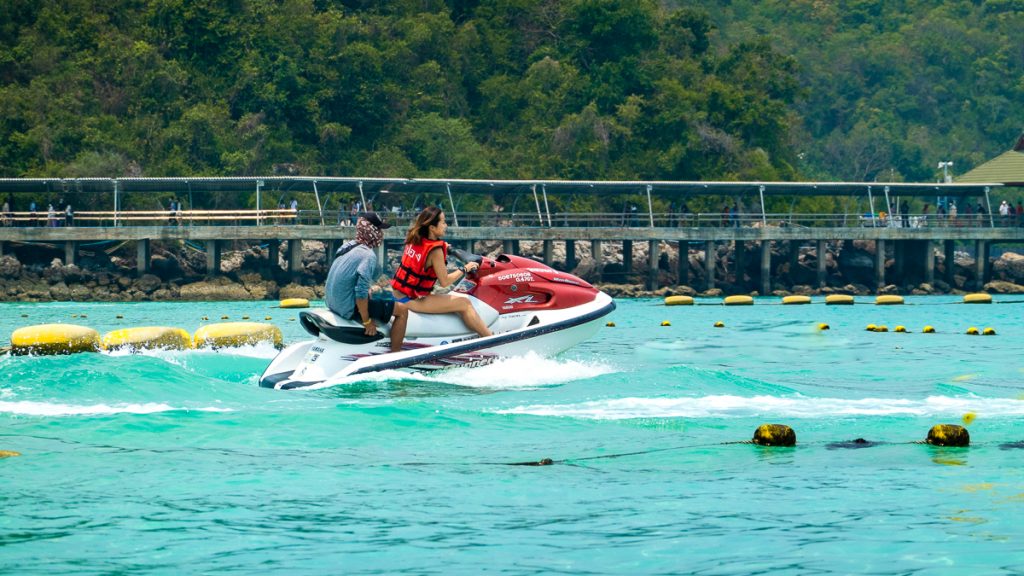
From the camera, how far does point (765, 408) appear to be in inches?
479

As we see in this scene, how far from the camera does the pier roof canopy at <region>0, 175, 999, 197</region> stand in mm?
43219

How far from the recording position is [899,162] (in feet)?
285

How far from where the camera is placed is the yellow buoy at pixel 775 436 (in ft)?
32.5

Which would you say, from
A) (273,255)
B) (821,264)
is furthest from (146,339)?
(821,264)

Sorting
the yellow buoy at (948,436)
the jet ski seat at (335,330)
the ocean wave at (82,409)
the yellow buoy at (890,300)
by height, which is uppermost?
the jet ski seat at (335,330)

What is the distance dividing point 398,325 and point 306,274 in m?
36.0

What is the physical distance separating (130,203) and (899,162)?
1951 inches

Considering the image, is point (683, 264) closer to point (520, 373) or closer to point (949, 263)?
point (949, 263)

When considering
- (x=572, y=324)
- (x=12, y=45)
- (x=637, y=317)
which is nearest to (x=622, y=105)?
(x=12, y=45)

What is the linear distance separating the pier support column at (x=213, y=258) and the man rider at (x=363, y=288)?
32.8 metres

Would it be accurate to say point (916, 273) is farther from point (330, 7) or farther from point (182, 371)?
point (182, 371)

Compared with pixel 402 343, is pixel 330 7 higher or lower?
higher

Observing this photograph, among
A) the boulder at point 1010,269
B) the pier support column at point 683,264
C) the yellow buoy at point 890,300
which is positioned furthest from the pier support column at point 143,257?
the boulder at point 1010,269

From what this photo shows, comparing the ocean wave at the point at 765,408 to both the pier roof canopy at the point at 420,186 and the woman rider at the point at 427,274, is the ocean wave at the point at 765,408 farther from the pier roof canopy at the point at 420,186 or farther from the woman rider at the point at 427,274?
the pier roof canopy at the point at 420,186
